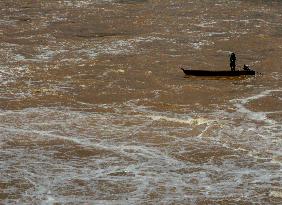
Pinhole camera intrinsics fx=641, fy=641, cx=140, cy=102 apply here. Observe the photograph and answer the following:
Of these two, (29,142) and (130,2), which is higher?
(130,2)

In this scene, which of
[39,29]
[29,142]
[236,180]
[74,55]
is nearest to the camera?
[236,180]

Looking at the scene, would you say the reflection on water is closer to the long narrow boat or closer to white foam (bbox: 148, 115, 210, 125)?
white foam (bbox: 148, 115, 210, 125)

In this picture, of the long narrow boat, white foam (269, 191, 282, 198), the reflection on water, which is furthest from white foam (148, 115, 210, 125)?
white foam (269, 191, 282, 198)

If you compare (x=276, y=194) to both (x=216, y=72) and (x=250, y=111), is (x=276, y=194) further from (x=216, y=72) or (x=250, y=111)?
(x=216, y=72)

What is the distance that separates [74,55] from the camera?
33750 mm

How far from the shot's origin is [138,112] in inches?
1003

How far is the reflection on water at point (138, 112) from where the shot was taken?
1906cm

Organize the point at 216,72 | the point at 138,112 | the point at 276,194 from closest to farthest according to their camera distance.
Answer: the point at 276,194
the point at 138,112
the point at 216,72

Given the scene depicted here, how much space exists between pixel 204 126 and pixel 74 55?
11967mm

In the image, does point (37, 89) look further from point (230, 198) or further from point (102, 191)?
point (230, 198)

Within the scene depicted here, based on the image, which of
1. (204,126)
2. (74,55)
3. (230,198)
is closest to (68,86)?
(74,55)

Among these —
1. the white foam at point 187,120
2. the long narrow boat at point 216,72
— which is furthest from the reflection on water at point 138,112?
the long narrow boat at point 216,72

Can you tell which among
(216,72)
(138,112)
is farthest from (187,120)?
(216,72)

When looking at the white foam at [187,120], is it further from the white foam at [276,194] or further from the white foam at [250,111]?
the white foam at [276,194]
